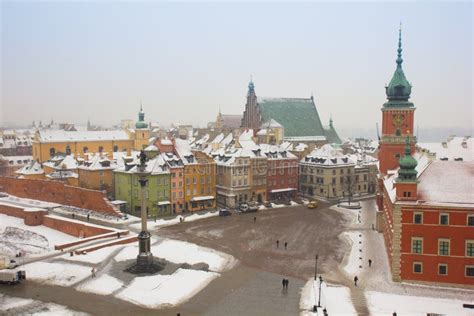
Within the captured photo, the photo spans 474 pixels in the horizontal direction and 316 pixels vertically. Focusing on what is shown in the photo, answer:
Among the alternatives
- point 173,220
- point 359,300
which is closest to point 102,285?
point 359,300

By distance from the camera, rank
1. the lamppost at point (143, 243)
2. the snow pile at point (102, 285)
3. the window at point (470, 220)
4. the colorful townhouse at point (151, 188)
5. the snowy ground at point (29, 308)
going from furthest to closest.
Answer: the colorful townhouse at point (151, 188) < the lamppost at point (143, 243) < the window at point (470, 220) < the snow pile at point (102, 285) < the snowy ground at point (29, 308)

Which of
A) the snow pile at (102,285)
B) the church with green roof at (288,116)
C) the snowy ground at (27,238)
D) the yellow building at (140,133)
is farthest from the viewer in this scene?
the yellow building at (140,133)

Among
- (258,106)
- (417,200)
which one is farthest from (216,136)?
(417,200)

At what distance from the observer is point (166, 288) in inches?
1383

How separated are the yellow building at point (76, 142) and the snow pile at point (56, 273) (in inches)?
1992

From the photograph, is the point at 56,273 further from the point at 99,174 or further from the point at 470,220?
the point at 470,220

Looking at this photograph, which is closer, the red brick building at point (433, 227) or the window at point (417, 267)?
the red brick building at point (433, 227)

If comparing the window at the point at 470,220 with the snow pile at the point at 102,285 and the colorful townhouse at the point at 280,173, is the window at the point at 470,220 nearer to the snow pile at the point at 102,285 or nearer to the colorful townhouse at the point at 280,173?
the snow pile at the point at 102,285

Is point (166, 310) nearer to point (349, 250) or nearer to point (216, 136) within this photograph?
point (349, 250)

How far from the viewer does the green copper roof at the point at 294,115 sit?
318 ft

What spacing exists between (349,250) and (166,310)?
20767 millimetres

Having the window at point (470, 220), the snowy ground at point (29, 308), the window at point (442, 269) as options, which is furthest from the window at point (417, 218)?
the snowy ground at point (29, 308)

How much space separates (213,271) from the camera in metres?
39.3

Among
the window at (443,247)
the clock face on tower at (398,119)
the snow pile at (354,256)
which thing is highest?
the clock face on tower at (398,119)
